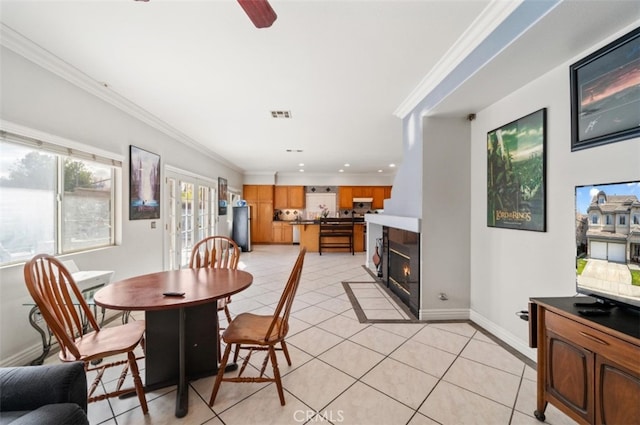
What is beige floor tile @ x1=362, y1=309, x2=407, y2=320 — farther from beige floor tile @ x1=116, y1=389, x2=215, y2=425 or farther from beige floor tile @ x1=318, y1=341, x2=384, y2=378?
beige floor tile @ x1=116, y1=389, x2=215, y2=425

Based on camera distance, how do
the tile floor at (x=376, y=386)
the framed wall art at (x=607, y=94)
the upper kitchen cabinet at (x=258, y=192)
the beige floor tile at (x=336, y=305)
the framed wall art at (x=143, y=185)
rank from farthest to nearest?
1. the upper kitchen cabinet at (x=258, y=192)
2. the framed wall art at (x=143, y=185)
3. the beige floor tile at (x=336, y=305)
4. the tile floor at (x=376, y=386)
5. the framed wall art at (x=607, y=94)

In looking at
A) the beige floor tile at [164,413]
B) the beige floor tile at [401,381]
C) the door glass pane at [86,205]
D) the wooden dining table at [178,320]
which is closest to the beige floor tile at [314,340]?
the beige floor tile at [401,381]

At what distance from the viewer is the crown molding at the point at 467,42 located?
156 cm

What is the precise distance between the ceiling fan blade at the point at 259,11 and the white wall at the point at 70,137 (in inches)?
87.6

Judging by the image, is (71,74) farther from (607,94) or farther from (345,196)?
(345,196)

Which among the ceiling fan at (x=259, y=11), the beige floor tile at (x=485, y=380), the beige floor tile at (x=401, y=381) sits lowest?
the beige floor tile at (x=401, y=381)

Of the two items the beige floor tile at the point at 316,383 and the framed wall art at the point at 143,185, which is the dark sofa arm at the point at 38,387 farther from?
the framed wall art at the point at 143,185

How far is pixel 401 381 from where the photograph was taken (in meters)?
1.82

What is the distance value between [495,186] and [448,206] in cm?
49

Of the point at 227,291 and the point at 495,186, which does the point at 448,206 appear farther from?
the point at 227,291

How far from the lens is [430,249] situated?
9.21 ft

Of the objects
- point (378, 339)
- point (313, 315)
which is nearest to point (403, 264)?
point (378, 339)

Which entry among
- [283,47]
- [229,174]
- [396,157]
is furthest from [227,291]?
[229,174]

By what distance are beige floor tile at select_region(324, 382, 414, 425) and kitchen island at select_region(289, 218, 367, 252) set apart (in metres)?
5.51
